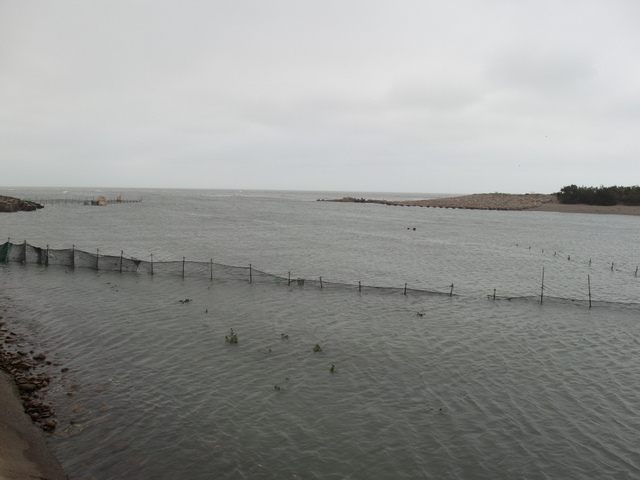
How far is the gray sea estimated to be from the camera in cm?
1104

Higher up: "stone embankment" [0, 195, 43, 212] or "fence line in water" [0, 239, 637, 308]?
"stone embankment" [0, 195, 43, 212]

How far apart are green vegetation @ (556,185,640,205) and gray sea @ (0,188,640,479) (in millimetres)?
117035

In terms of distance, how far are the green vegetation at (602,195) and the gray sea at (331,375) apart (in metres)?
117

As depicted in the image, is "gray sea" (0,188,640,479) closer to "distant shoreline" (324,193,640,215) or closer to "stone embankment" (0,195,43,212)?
"stone embankment" (0,195,43,212)

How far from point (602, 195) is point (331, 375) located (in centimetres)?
14504

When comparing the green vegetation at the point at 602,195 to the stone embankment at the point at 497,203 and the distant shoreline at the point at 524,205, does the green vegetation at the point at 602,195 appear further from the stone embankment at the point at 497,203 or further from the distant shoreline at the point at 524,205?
the stone embankment at the point at 497,203

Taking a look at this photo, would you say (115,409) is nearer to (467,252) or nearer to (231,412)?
(231,412)

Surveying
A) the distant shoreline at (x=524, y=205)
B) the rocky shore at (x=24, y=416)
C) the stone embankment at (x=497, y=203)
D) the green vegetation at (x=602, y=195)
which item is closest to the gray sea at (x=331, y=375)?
the rocky shore at (x=24, y=416)

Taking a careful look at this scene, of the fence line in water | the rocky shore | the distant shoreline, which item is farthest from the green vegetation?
the rocky shore

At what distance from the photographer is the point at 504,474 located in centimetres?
1061

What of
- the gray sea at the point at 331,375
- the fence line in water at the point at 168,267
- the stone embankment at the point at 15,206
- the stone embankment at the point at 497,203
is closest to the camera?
the gray sea at the point at 331,375

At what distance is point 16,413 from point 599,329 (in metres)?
24.7

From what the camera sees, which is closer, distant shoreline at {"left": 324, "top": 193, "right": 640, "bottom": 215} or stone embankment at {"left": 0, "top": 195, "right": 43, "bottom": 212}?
stone embankment at {"left": 0, "top": 195, "right": 43, "bottom": 212}

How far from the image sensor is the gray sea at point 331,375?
11039 millimetres
